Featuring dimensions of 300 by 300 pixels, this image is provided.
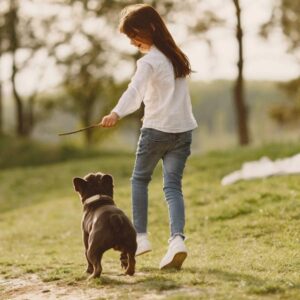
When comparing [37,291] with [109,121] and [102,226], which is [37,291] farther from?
[109,121]

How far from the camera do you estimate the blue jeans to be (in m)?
6.02

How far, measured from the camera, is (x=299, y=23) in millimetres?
26328

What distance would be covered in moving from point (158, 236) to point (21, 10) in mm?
25446

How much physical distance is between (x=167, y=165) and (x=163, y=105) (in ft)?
1.80

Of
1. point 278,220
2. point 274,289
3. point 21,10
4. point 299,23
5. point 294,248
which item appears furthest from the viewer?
point 21,10

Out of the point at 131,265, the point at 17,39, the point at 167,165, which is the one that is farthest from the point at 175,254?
the point at 17,39

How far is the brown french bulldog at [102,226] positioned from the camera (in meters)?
Answer: 5.44

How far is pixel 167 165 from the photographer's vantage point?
6.14 meters

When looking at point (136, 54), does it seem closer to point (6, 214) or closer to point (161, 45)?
point (6, 214)

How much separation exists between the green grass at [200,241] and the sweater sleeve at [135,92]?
138 cm

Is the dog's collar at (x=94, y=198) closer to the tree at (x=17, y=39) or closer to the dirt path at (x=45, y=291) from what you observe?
the dirt path at (x=45, y=291)

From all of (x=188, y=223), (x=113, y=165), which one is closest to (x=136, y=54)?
(x=113, y=165)

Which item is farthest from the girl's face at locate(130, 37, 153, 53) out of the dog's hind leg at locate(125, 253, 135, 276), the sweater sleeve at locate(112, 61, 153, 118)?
the dog's hind leg at locate(125, 253, 135, 276)

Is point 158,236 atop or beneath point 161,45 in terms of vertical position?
beneath
